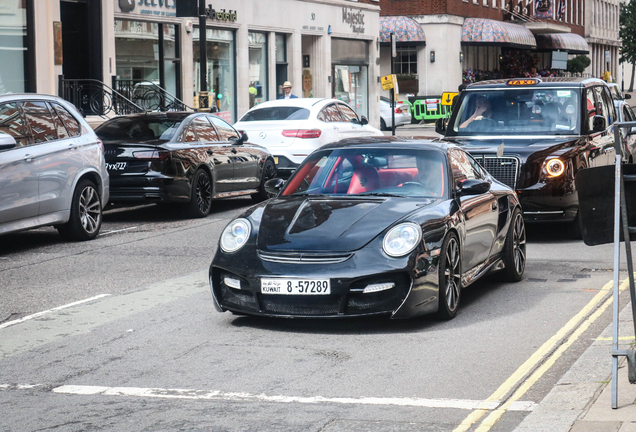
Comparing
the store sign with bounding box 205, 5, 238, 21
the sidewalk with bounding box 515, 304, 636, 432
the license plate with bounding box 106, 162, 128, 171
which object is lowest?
the sidewalk with bounding box 515, 304, 636, 432

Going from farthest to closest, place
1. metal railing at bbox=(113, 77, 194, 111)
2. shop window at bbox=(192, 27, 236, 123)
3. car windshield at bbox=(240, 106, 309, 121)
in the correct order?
shop window at bbox=(192, 27, 236, 123) → metal railing at bbox=(113, 77, 194, 111) → car windshield at bbox=(240, 106, 309, 121)

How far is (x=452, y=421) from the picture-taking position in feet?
17.1

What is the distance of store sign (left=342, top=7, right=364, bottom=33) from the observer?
40.9m

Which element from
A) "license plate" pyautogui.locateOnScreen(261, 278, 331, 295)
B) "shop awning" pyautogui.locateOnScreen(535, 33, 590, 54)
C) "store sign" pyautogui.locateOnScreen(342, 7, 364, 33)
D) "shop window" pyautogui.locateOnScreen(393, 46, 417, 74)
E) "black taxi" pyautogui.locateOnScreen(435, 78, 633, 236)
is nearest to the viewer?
"license plate" pyautogui.locateOnScreen(261, 278, 331, 295)

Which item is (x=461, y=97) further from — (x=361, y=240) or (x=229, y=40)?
(x=229, y=40)

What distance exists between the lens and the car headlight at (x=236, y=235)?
7.59 m

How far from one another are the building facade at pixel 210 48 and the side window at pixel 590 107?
431 inches

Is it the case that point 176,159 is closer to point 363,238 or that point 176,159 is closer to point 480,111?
point 480,111

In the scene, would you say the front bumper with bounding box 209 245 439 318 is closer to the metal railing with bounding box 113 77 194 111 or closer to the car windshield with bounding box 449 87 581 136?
the car windshield with bounding box 449 87 581 136

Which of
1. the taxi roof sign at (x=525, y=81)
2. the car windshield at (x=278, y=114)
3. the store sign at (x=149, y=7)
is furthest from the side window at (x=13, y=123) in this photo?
the store sign at (x=149, y=7)

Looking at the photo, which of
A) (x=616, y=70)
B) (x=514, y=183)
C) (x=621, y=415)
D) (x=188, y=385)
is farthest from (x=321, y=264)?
(x=616, y=70)

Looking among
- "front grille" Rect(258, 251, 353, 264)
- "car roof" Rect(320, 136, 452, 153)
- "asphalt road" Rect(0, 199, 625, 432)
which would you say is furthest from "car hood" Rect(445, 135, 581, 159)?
"front grille" Rect(258, 251, 353, 264)

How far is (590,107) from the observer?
13789 millimetres

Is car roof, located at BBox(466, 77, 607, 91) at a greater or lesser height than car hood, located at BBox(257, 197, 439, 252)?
greater
